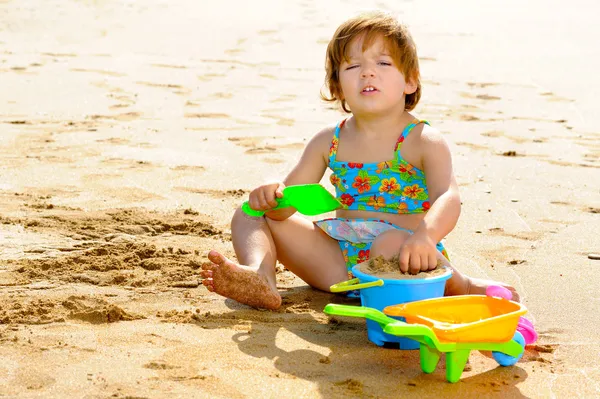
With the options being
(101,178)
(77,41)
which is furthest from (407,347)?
(77,41)

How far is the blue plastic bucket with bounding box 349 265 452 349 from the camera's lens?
7.69 ft

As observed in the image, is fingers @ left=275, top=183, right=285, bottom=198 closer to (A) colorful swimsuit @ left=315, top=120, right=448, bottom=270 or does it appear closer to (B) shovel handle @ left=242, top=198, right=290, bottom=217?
(B) shovel handle @ left=242, top=198, right=290, bottom=217

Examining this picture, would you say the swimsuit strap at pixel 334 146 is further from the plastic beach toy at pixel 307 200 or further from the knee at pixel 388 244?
the knee at pixel 388 244

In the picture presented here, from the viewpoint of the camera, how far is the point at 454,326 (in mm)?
2105

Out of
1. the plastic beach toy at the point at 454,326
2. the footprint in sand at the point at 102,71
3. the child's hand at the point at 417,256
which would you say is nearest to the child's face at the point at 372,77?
the child's hand at the point at 417,256

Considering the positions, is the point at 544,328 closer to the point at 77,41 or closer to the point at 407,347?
the point at 407,347

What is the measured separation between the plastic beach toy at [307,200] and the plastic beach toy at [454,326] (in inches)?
20.8

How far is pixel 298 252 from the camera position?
2.92 meters

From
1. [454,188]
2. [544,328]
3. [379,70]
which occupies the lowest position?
[544,328]

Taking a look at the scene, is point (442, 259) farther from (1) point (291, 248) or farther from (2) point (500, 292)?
(1) point (291, 248)

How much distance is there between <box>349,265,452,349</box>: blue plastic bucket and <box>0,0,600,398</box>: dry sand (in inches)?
2.3

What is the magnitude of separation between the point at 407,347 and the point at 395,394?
0.33m

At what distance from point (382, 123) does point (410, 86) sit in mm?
155

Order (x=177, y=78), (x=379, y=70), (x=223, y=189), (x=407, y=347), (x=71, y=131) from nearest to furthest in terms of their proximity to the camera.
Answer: (x=407, y=347), (x=379, y=70), (x=223, y=189), (x=71, y=131), (x=177, y=78)
